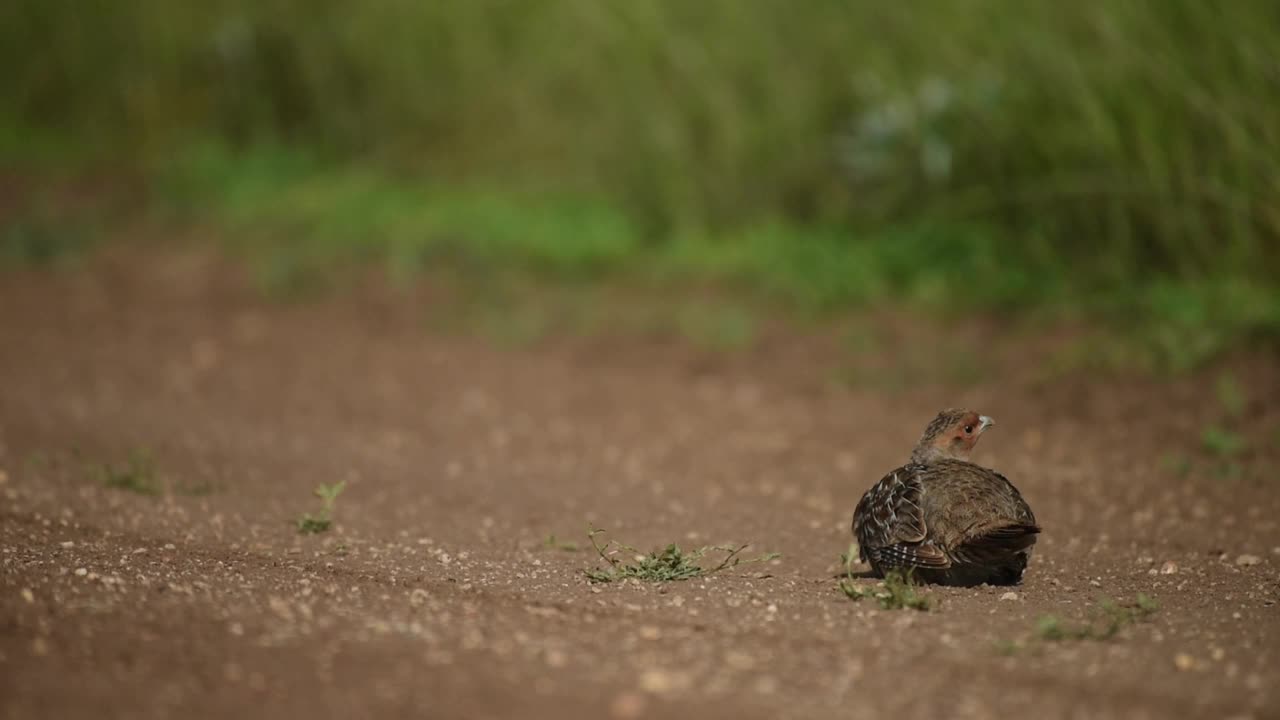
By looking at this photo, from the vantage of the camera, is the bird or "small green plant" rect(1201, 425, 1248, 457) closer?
the bird

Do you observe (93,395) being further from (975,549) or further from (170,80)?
(170,80)

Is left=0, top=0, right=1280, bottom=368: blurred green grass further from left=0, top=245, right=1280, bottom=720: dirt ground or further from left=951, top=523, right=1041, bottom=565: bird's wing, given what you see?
left=951, top=523, right=1041, bottom=565: bird's wing

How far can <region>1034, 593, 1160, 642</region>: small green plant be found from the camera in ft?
13.4

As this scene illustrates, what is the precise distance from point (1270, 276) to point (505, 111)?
6980 millimetres

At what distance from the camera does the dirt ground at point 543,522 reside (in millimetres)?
3637

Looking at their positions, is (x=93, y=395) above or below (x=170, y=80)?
below

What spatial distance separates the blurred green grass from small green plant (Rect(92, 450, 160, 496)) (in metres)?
3.94

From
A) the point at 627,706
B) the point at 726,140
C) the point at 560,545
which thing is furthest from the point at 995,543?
the point at 726,140

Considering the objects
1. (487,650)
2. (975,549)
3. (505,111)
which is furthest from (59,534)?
(505,111)

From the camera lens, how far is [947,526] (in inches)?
182

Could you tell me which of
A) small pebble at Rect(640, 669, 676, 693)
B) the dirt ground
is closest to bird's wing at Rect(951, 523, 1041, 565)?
the dirt ground

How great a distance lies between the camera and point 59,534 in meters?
5.22

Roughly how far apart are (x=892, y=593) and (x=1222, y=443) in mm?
2956

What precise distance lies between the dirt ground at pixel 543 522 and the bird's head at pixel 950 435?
1.73 feet
